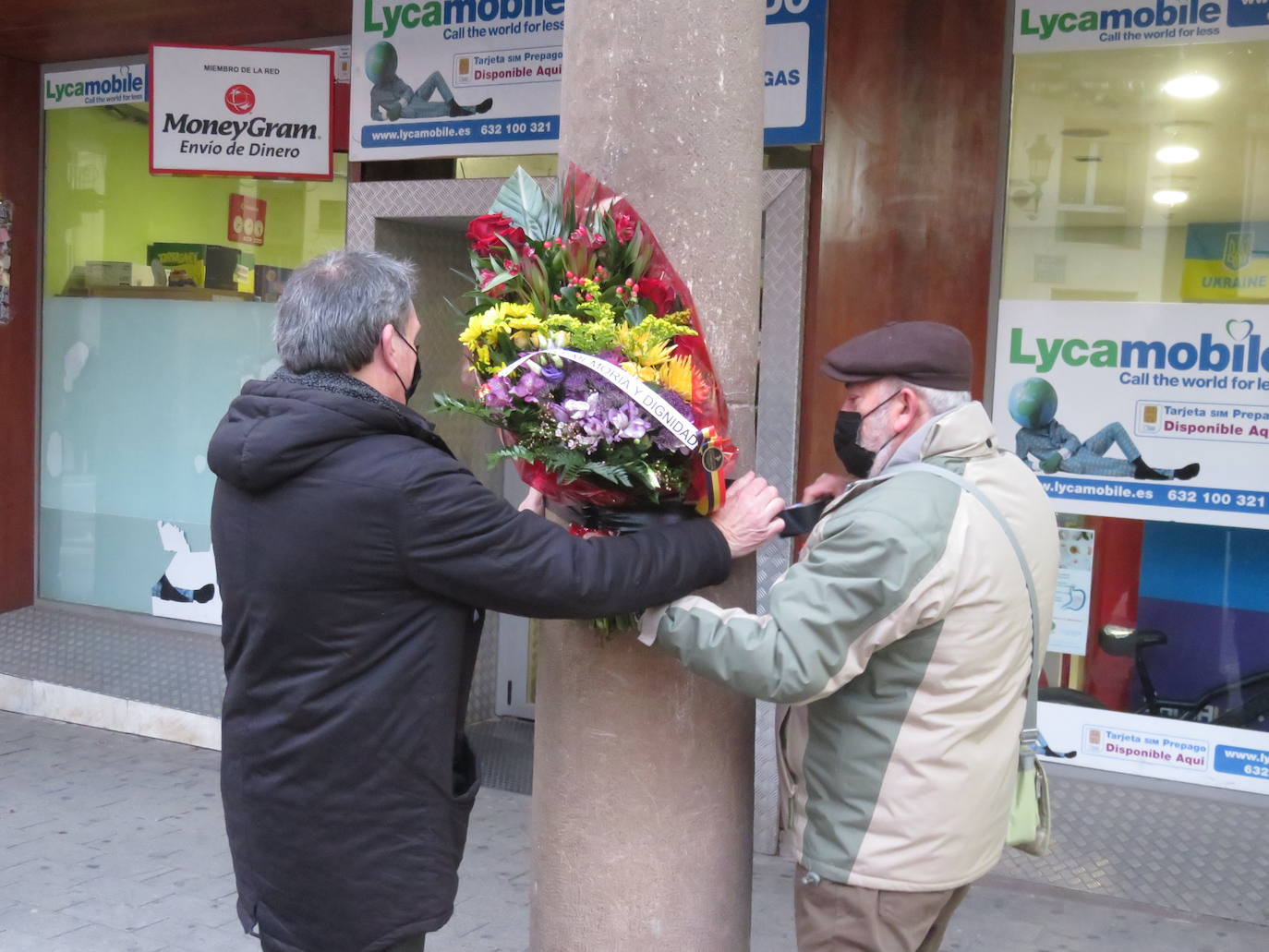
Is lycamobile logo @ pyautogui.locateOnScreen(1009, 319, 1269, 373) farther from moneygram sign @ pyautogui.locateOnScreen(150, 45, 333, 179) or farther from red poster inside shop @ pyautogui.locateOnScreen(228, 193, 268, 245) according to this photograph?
red poster inside shop @ pyautogui.locateOnScreen(228, 193, 268, 245)

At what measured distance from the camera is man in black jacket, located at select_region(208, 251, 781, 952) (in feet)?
7.49

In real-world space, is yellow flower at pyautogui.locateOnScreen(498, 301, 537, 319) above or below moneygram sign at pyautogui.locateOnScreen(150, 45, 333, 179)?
below

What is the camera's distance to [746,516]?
2482 millimetres

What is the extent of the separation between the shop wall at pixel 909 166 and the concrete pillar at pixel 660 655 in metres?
2.45

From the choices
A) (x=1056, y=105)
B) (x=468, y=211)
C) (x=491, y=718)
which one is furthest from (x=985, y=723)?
(x=491, y=718)

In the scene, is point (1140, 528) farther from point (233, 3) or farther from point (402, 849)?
point (233, 3)

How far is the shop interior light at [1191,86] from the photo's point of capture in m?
4.93

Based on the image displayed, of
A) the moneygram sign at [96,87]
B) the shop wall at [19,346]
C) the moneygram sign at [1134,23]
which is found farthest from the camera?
the shop wall at [19,346]

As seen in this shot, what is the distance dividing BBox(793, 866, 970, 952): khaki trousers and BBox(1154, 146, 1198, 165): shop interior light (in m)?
3.45

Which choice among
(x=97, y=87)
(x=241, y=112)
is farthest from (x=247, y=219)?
(x=97, y=87)

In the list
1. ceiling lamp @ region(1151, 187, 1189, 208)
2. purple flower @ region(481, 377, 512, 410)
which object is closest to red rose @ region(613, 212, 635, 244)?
purple flower @ region(481, 377, 512, 410)

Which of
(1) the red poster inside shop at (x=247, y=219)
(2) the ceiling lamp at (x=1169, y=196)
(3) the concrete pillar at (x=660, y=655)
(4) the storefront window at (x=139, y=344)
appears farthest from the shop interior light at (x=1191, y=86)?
(1) the red poster inside shop at (x=247, y=219)

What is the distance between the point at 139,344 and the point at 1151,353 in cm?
561

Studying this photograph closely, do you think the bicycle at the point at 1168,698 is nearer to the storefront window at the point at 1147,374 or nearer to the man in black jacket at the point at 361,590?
the storefront window at the point at 1147,374
